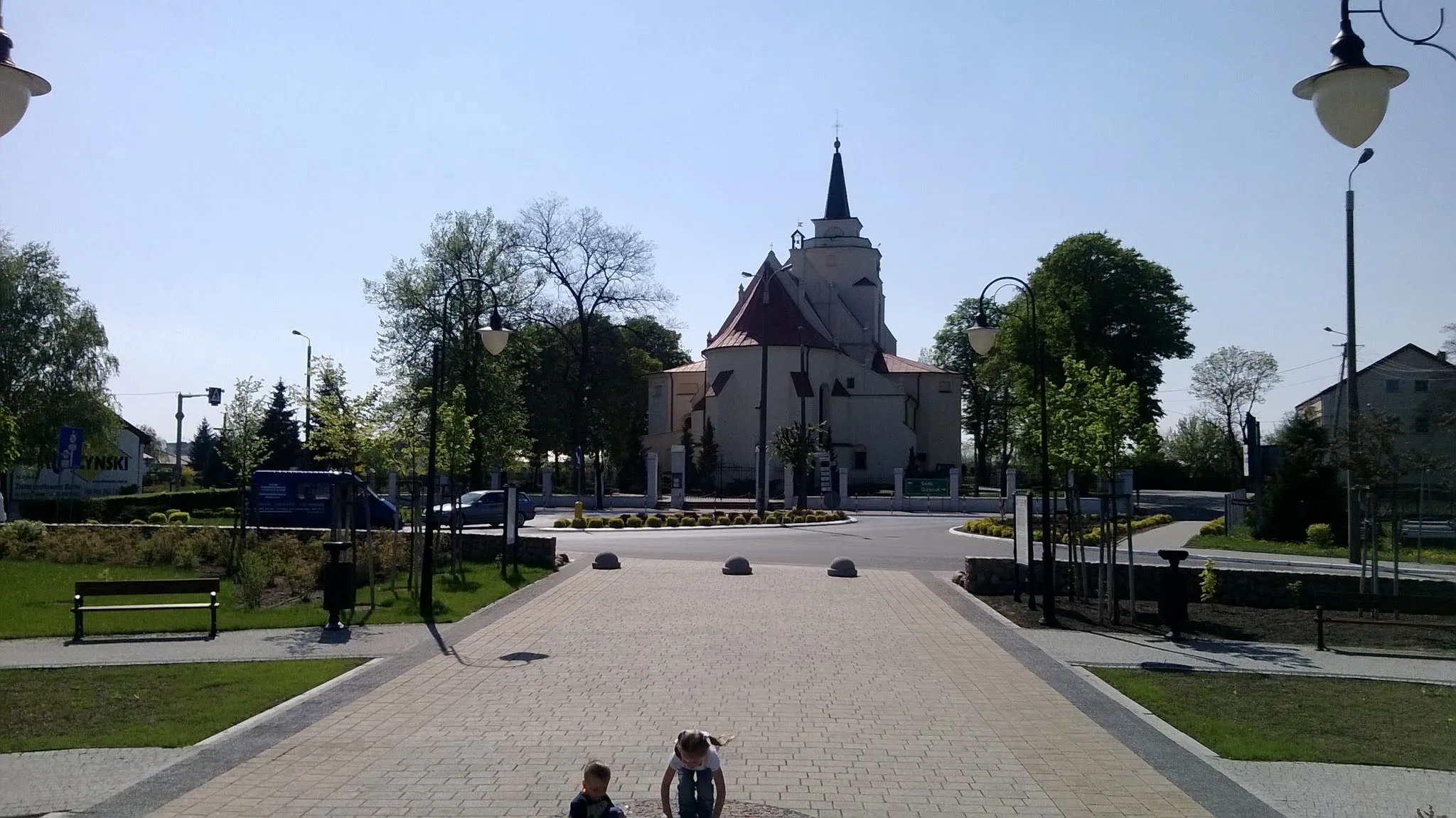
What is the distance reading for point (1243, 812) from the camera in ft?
22.3

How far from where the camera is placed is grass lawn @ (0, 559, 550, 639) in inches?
594

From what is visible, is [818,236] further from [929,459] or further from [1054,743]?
[1054,743]

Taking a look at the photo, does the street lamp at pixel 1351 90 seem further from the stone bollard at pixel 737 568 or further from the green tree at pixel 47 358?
the green tree at pixel 47 358

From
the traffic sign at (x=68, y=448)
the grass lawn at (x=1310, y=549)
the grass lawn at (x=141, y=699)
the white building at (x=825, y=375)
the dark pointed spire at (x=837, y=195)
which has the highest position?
the dark pointed spire at (x=837, y=195)

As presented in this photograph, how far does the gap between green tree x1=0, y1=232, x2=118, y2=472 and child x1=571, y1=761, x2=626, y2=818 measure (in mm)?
48072

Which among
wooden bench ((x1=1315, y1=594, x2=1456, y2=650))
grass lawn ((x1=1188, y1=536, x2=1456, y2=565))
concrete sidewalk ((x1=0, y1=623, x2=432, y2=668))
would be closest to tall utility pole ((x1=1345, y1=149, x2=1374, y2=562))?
grass lawn ((x1=1188, y1=536, x2=1456, y2=565))

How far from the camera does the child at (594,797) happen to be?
5.49 meters

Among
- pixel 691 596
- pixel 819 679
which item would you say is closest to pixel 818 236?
pixel 691 596

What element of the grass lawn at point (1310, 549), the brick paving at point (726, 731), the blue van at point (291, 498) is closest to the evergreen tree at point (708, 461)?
the blue van at point (291, 498)

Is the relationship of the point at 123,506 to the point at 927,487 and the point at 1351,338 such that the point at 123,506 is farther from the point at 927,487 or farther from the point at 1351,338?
the point at 1351,338

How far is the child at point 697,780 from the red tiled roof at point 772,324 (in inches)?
2363

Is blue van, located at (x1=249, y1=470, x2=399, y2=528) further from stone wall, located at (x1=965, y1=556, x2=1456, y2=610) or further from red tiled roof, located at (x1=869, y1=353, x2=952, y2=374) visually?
red tiled roof, located at (x1=869, y1=353, x2=952, y2=374)

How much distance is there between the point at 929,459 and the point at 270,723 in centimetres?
7015

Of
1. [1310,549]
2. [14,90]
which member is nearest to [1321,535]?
[1310,549]
